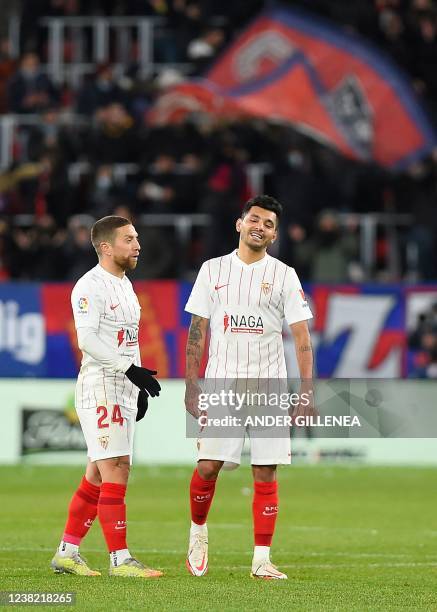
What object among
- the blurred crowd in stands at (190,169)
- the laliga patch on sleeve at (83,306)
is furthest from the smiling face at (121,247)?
the blurred crowd in stands at (190,169)

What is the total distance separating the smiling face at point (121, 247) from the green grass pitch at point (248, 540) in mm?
2037

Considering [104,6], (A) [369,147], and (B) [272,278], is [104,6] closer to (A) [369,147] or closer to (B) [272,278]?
(A) [369,147]

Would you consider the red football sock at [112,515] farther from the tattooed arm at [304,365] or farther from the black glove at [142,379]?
the tattooed arm at [304,365]

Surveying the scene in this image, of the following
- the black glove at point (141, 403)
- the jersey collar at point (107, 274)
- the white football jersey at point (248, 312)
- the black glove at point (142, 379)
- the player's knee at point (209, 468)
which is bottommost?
the player's knee at point (209, 468)

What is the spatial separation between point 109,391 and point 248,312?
103cm

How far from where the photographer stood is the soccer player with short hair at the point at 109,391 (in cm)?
973

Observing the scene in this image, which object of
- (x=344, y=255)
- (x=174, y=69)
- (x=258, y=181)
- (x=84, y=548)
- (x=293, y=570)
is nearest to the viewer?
(x=293, y=570)

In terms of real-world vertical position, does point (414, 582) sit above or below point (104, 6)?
below

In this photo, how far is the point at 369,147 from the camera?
24359 millimetres

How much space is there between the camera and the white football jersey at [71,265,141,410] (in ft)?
32.1

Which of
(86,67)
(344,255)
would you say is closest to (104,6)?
(86,67)

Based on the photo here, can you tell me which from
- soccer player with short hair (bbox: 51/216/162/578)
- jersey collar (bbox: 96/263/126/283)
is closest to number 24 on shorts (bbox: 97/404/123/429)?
soccer player with short hair (bbox: 51/216/162/578)

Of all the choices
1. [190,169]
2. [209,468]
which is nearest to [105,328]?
[209,468]

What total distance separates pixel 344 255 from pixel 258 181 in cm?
247
